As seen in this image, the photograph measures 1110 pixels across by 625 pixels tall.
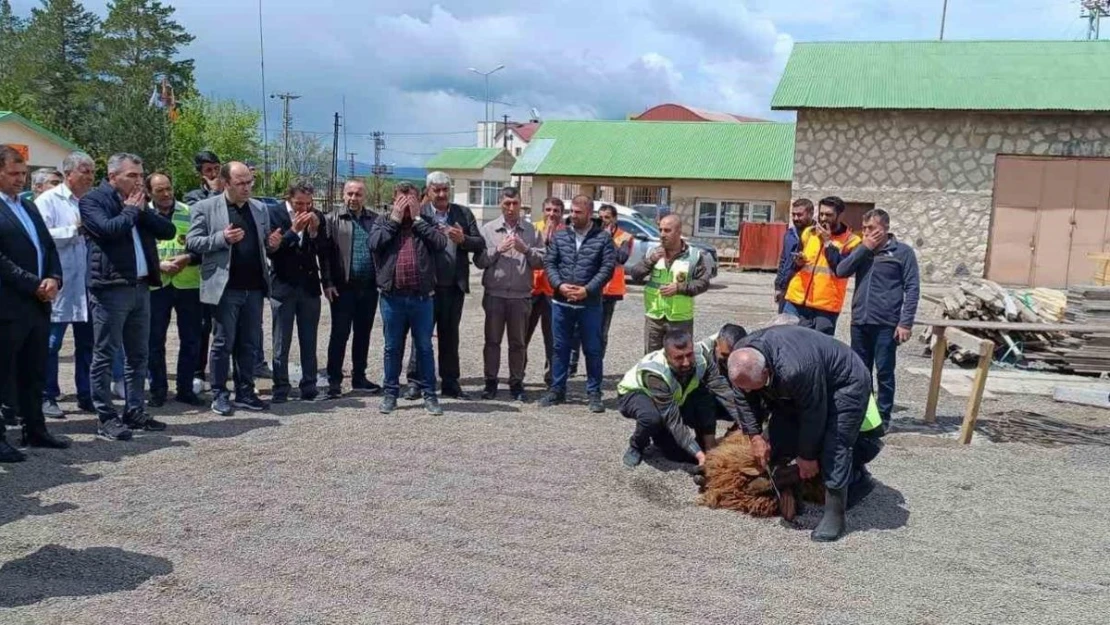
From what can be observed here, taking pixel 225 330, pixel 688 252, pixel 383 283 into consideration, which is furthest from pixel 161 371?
pixel 688 252

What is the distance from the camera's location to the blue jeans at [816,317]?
7234 millimetres

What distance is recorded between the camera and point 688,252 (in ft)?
25.0

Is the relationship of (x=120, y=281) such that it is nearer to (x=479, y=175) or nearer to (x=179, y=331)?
(x=179, y=331)

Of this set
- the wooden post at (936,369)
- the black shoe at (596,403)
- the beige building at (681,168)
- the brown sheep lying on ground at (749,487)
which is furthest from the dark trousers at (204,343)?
the beige building at (681,168)

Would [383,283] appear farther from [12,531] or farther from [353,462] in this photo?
[12,531]

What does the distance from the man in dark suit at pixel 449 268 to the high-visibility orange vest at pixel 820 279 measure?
2796mm

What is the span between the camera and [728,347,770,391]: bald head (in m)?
4.68

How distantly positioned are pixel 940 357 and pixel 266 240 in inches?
228

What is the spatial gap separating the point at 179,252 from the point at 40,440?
2.20 meters

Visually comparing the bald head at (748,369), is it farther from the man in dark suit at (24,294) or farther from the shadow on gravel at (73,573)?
the man in dark suit at (24,294)

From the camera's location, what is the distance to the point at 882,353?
7.08m

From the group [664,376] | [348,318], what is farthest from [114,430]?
[664,376]

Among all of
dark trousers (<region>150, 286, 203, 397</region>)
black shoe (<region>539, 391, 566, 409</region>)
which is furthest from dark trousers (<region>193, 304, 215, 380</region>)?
black shoe (<region>539, 391, 566, 409</region>)

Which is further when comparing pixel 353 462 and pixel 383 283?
pixel 383 283
